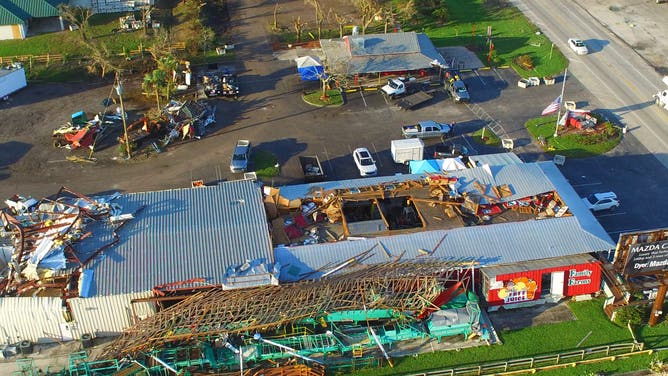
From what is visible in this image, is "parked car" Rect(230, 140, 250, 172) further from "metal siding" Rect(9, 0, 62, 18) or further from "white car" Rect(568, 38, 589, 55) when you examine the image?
"white car" Rect(568, 38, 589, 55)

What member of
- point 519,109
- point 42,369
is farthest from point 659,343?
point 42,369

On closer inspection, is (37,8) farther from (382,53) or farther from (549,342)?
(549,342)

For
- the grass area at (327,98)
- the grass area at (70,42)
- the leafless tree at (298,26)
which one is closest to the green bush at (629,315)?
the grass area at (327,98)

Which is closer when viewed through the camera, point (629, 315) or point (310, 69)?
point (629, 315)

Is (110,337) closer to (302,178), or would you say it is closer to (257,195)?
(257,195)

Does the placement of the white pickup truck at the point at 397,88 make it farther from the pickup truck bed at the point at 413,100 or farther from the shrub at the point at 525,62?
the shrub at the point at 525,62

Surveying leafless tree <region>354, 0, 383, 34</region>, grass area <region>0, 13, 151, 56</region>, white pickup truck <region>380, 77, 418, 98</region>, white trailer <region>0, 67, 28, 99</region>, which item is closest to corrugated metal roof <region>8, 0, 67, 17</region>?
grass area <region>0, 13, 151, 56</region>

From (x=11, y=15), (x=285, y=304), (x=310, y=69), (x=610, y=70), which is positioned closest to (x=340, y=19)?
(x=310, y=69)
